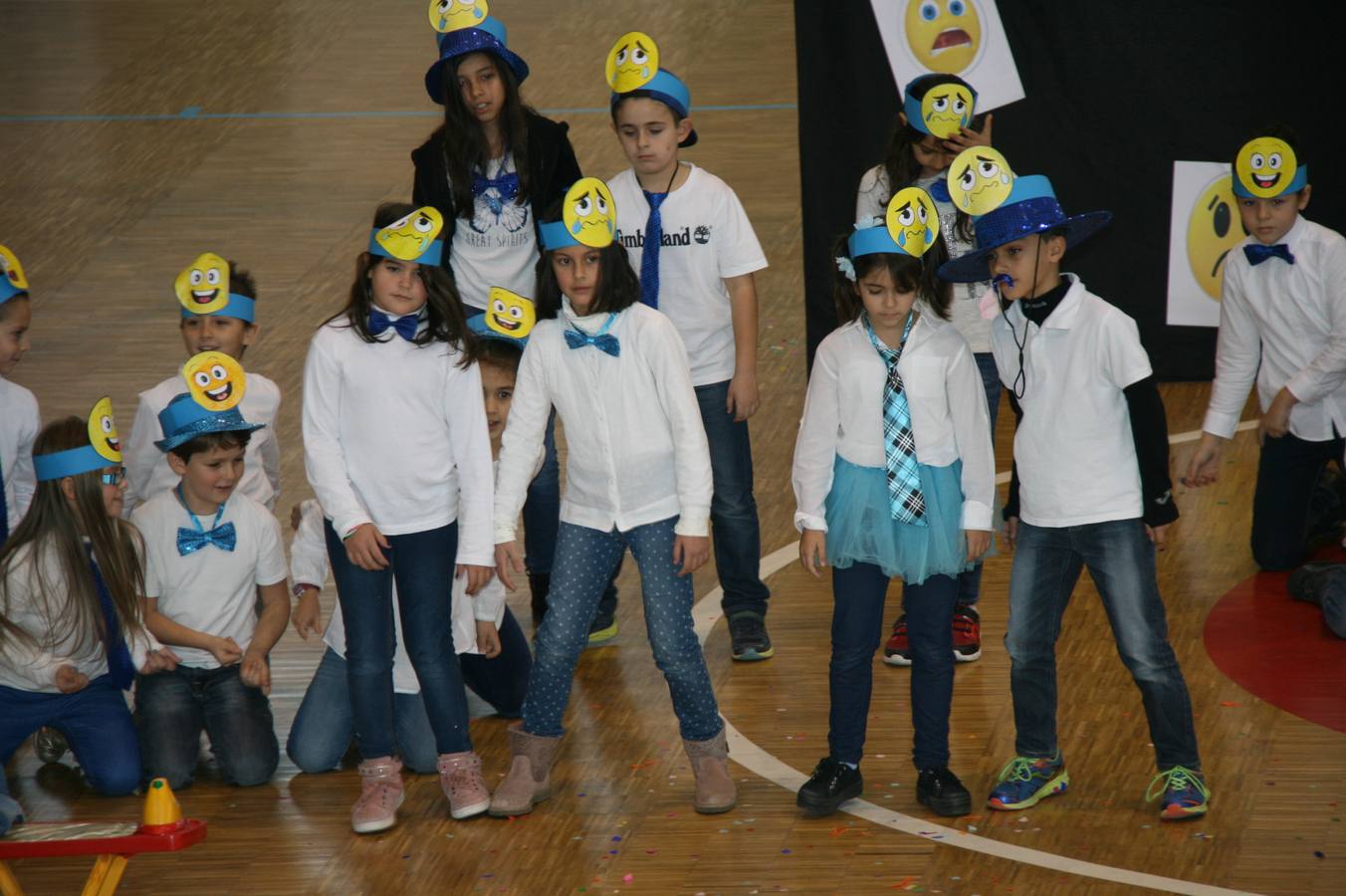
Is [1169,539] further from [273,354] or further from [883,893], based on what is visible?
[273,354]

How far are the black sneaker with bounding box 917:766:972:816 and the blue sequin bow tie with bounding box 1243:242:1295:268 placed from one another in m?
2.12

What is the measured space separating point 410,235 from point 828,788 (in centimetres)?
158

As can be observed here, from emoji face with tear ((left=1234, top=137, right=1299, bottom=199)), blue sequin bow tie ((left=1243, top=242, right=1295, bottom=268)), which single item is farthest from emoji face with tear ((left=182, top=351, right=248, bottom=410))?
blue sequin bow tie ((left=1243, top=242, right=1295, bottom=268))

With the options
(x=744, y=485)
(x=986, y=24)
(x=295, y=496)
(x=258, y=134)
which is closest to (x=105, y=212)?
(x=258, y=134)

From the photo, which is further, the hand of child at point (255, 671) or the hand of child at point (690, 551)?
the hand of child at point (255, 671)

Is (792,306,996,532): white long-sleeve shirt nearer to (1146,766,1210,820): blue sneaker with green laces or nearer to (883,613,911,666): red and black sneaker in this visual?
(1146,766,1210,820): blue sneaker with green laces

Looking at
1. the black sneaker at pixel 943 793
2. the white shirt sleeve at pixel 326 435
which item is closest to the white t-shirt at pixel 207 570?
the white shirt sleeve at pixel 326 435

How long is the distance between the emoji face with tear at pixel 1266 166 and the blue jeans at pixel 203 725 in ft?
10.2

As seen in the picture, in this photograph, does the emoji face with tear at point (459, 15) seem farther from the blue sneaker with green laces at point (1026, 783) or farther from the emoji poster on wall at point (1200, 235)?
the emoji poster on wall at point (1200, 235)

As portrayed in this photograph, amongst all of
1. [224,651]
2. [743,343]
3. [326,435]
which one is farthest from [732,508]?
[224,651]

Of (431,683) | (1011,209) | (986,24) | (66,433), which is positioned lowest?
(431,683)

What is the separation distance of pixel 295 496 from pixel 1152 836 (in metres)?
3.51

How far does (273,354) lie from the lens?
296 inches

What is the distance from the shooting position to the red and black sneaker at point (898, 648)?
4711mm
